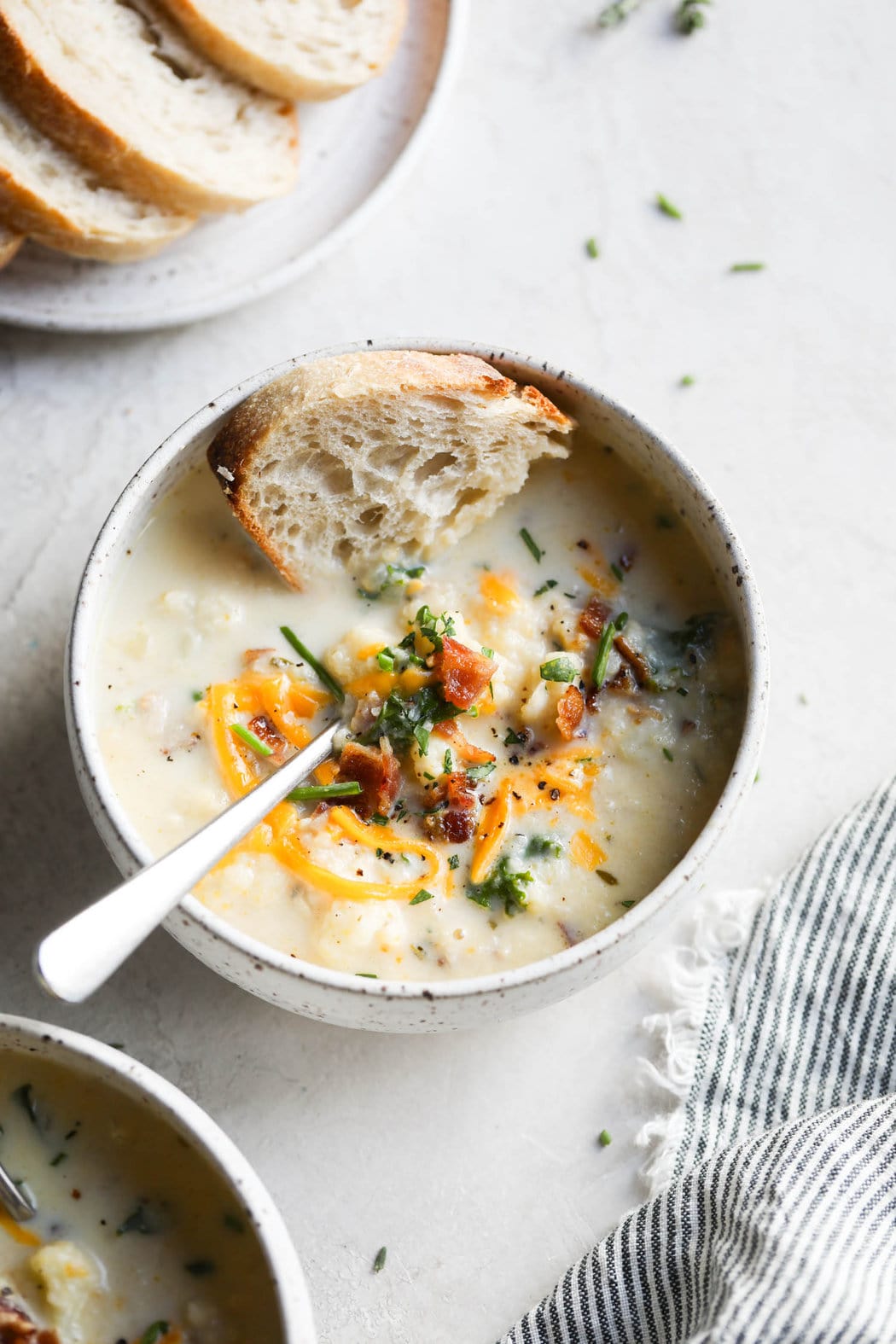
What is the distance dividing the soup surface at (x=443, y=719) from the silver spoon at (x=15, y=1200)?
483 mm

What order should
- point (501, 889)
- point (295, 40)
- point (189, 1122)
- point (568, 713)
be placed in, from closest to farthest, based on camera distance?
point (189, 1122)
point (501, 889)
point (568, 713)
point (295, 40)

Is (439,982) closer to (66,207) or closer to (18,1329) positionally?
(18,1329)

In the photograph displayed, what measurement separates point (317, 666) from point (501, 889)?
469 mm

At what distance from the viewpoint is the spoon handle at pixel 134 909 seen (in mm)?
1797

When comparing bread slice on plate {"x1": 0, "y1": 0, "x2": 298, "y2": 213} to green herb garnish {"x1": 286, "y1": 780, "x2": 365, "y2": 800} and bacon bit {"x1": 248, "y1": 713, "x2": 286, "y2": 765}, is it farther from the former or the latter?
green herb garnish {"x1": 286, "y1": 780, "x2": 365, "y2": 800}

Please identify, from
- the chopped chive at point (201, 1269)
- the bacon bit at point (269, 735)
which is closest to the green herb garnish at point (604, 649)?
the bacon bit at point (269, 735)

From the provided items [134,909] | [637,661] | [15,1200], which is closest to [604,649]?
[637,661]

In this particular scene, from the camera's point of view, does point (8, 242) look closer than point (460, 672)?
No

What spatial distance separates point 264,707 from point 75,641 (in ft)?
1.01

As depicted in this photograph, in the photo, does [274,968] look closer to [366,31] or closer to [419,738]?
[419,738]

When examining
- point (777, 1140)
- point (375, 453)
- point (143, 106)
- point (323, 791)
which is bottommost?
point (777, 1140)

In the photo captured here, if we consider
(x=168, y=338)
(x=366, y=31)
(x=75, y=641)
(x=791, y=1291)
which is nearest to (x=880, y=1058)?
Answer: (x=791, y=1291)

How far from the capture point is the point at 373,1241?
7.63ft

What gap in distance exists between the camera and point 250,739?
7.31 ft
